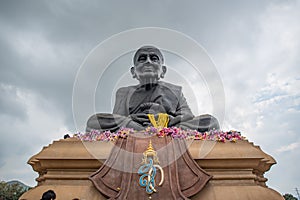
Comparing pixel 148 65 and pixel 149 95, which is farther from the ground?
pixel 148 65

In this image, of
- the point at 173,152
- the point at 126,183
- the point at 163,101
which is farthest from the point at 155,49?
the point at 126,183

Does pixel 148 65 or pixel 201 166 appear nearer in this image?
pixel 201 166

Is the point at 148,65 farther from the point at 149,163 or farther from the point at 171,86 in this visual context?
the point at 149,163

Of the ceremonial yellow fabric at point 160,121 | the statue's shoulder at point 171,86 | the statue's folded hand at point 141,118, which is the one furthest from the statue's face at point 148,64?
the ceremonial yellow fabric at point 160,121

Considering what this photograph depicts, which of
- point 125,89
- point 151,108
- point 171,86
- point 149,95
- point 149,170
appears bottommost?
point 149,170

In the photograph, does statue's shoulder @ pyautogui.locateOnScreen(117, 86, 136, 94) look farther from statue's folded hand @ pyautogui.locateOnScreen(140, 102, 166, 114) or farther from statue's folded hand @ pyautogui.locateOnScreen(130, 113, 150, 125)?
statue's folded hand @ pyautogui.locateOnScreen(130, 113, 150, 125)

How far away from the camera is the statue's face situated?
7.48 metres

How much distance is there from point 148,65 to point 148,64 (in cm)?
3

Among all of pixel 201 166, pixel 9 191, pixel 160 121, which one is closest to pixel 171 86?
pixel 160 121

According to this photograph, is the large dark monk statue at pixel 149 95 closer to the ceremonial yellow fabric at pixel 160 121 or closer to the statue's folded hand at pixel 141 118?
the statue's folded hand at pixel 141 118

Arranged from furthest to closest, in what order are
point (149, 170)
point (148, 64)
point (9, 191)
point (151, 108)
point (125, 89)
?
point (9, 191) < point (125, 89) < point (148, 64) < point (151, 108) < point (149, 170)

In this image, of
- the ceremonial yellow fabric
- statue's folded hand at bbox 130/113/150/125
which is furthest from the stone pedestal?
statue's folded hand at bbox 130/113/150/125

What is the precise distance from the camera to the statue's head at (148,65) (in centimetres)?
749

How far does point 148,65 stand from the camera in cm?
750
